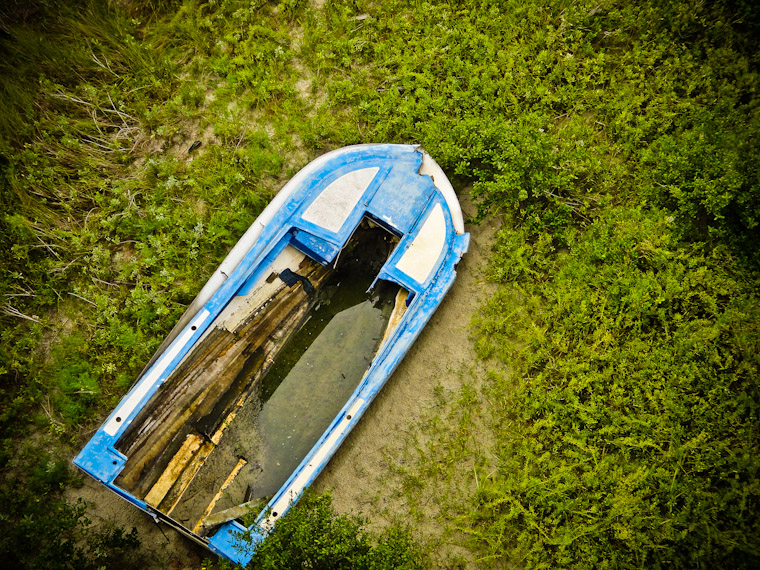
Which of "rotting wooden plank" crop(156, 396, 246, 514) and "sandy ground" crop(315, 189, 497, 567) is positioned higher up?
"sandy ground" crop(315, 189, 497, 567)

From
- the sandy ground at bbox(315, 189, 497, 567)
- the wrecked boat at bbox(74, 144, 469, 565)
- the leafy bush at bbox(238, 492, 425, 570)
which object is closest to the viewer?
the leafy bush at bbox(238, 492, 425, 570)

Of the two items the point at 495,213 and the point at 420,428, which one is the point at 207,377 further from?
the point at 495,213

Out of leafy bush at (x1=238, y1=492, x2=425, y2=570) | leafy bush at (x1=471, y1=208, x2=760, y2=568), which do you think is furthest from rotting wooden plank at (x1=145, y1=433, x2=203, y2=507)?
leafy bush at (x1=471, y1=208, x2=760, y2=568)

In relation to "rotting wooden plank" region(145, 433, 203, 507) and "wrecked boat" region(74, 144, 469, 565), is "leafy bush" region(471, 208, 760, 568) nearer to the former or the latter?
"wrecked boat" region(74, 144, 469, 565)

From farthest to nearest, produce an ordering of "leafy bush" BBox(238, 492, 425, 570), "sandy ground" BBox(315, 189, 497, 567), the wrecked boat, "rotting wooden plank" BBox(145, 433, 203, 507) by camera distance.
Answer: "sandy ground" BBox(315, 189, 497, 567), "rotting wooden plank" BBox(145, 433, 203, 507), the wrecked boat, "leafy bush" BBox(238, 492, 425, 570)

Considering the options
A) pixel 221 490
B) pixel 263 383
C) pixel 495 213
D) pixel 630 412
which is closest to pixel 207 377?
pixel 263 383

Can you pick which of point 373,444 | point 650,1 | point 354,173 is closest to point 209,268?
point 354,173
